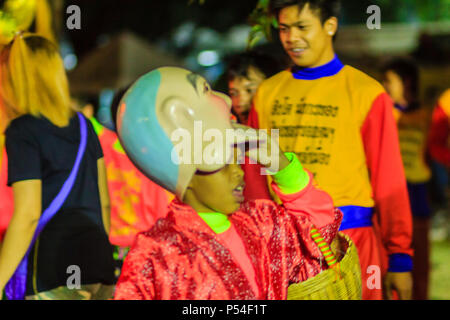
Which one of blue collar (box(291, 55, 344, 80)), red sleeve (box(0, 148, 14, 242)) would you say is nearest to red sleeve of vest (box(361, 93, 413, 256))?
blue collar (box(291, 55, 344, 80))

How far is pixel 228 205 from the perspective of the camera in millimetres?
1760

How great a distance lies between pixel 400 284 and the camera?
237 centimetres

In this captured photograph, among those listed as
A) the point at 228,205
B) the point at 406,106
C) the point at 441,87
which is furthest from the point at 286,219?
the point at 441,87

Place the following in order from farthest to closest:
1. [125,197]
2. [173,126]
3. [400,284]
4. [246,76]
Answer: [125,197] → [246,76] → [400,284] → [173,126]

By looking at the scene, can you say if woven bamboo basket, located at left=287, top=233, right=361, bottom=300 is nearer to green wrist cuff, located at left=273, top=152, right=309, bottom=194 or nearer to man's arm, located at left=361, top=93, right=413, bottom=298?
green wrist cuff, located at left=273, top=152, right=309, bottom=194

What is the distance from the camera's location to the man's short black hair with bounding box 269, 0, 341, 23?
2240 mm

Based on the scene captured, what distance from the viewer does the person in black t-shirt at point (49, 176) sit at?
2371 millimetres

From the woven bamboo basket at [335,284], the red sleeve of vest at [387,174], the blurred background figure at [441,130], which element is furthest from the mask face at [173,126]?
the blurred background figure at [441,130]

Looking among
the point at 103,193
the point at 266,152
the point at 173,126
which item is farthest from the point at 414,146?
the point at 173,126

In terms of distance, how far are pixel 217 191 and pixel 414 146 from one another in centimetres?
352

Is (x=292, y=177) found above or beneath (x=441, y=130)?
beneath

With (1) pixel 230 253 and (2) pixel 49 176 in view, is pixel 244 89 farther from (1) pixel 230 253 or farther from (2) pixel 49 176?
(1) pixel 230 253
